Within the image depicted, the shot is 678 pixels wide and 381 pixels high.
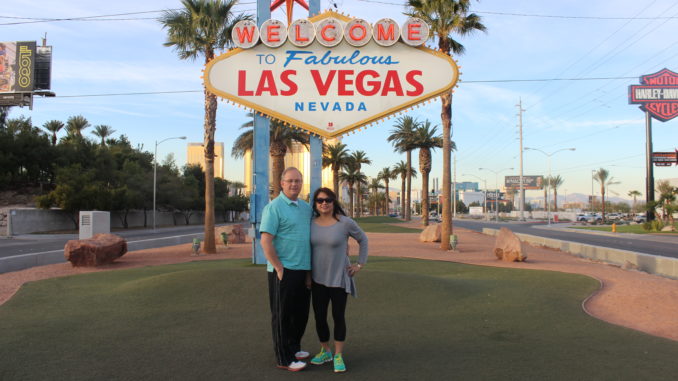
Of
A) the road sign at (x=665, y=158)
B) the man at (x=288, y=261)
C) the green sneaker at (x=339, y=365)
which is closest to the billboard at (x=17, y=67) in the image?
the man at (x=288, y=261)

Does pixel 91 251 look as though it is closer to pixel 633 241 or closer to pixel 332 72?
pixel 332 72

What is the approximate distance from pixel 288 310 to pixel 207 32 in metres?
14.7

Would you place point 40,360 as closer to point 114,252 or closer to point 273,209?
point 273,209

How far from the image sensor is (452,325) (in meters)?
6.19

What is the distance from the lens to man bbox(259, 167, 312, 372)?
4.22 m

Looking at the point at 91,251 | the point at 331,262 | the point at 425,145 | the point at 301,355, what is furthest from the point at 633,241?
the point at 331,262

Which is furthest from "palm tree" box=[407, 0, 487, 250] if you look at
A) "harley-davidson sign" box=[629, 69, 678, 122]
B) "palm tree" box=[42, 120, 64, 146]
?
"palm tree" box=[42, 120, 64, 146]

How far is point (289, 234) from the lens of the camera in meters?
4.24

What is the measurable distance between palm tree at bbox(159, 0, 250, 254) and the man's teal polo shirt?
43.1ft

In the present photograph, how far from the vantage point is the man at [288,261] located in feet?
13.9

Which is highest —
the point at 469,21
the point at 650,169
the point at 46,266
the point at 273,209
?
the point at 469,21

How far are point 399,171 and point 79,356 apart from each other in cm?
6267

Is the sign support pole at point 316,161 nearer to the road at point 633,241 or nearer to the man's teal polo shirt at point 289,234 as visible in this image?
the man's teal polo shirt at point 289,234

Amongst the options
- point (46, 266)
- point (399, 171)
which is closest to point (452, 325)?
point (46, 266)
